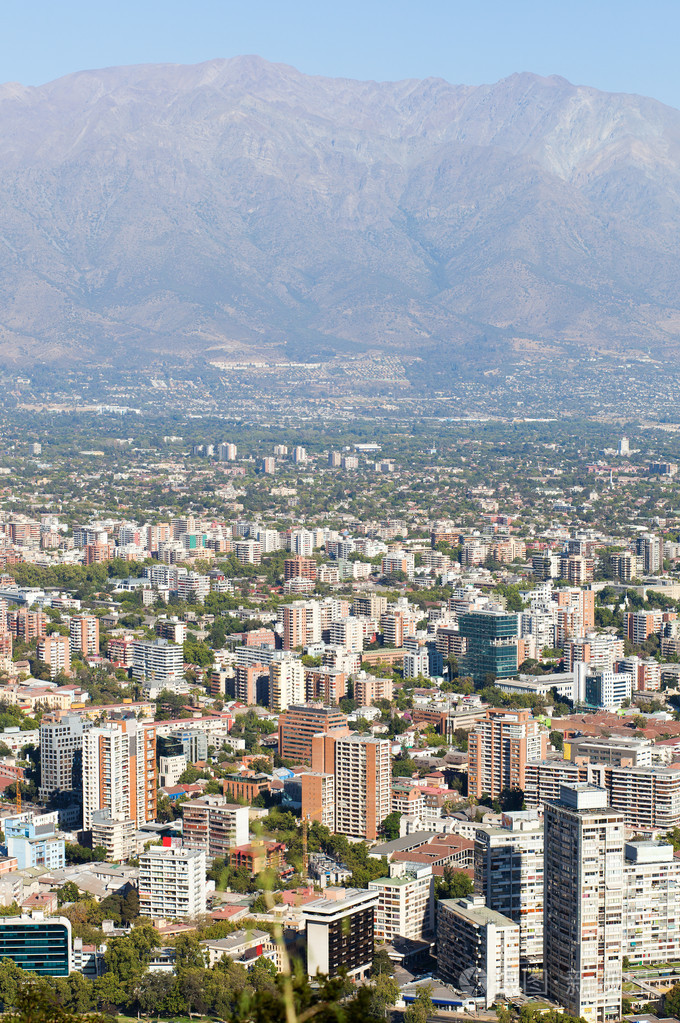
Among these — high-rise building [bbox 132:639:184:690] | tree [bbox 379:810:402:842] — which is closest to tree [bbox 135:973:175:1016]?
tree [bbox 379:810:402:842]

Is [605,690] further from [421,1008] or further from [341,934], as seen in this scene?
[421,1008]

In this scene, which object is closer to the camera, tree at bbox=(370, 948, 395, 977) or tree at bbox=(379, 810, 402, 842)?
tree at bbox=(370, 948, 395, 977)

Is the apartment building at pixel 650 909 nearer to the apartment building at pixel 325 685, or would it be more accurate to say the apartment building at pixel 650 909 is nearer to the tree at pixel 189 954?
the tree at pixel 189 954

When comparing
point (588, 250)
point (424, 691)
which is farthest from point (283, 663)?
point (588, 250)

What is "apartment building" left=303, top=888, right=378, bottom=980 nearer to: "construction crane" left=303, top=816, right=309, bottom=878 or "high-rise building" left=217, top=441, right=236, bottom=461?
"construction crane" left=303, top=816, right=309, bottom=878

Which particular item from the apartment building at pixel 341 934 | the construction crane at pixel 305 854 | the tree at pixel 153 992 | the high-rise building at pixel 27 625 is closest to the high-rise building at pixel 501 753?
the construction crane at pixel 305 854

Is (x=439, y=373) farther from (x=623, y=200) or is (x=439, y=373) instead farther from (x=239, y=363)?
(x=623, y=200)

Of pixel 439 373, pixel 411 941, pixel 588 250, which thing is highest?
pixel 588 250
